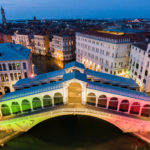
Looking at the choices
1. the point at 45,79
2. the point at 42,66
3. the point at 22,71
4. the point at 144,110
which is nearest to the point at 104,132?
the point at 144,110

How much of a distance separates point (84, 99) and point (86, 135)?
8394 mm

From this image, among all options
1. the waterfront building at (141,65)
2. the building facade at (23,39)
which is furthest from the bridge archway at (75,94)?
the building facade at (23,39)

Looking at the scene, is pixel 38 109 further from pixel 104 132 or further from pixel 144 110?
pixel 144 110

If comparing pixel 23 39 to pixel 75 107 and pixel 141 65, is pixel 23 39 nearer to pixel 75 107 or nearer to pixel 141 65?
pixel 141 65

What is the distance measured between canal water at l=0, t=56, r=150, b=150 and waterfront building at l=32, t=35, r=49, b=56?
60.5 metres

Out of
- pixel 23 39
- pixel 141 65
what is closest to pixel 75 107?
pixel 141 65

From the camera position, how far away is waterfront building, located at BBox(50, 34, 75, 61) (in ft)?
251

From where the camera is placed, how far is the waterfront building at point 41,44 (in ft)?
282

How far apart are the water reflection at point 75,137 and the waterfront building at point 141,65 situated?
59.8 ft

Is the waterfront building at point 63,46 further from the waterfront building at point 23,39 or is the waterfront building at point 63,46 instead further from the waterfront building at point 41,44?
the waterfront building at point 23,39

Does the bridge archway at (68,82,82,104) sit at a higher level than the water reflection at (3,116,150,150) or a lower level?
higher

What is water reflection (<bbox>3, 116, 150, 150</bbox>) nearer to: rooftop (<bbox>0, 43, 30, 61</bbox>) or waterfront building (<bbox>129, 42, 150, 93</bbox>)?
waterfront building (<bbox>129, 42, 150, 93</bbox>)

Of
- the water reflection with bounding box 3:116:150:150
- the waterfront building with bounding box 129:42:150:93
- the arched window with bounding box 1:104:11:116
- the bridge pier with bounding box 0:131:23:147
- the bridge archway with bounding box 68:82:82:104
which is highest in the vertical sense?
the waterfront building with bounding box 129:42:150:93

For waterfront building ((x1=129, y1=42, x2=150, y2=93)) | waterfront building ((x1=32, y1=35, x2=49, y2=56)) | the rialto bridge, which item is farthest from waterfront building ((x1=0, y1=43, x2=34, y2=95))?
waterfront building ((x1=32, y1=35, x2=49, y2=56))
